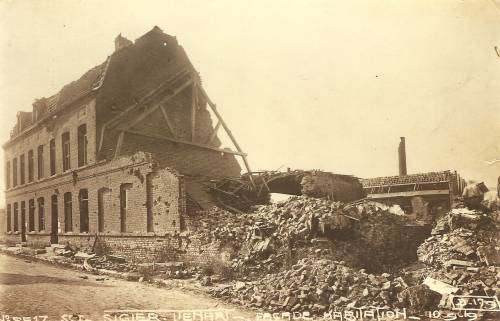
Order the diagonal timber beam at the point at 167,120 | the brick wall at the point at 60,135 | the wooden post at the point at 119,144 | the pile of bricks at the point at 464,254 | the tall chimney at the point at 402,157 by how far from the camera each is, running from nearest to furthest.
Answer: the pile of bricks at the point at 464,254
the wooden post at the point at 119,144
the brick wall at the point at 60,135
the diagonal timber beam at the point at 167,120
the tall chimney at the point at 402,157

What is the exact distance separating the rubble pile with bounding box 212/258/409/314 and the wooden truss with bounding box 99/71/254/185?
9.88 metres

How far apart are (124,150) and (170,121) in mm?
2851

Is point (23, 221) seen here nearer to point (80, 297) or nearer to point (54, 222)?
point (54, 222)

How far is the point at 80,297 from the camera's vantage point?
9.22 meters

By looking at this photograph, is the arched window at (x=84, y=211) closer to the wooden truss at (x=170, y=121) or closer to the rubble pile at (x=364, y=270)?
the wooden truss at (x=170, y=121)

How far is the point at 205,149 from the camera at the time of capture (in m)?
21.0

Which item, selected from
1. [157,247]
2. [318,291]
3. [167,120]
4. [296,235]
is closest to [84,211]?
[167,120]

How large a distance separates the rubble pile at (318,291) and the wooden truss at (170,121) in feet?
32.4

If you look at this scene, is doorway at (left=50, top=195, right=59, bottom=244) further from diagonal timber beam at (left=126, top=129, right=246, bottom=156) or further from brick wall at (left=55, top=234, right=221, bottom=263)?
diagonal timber beam at (left=126, top=129, right=246, bottom=156)

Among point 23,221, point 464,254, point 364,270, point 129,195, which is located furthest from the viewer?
point 23,221

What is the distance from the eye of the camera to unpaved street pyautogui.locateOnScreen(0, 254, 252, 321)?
8070 mm

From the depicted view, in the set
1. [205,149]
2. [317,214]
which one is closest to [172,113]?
[205,149]

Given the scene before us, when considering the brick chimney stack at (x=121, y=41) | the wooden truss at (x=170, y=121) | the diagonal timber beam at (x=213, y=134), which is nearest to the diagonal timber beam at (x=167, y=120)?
the wooden truss at (x=170, y=121)

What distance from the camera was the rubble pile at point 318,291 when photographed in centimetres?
821
